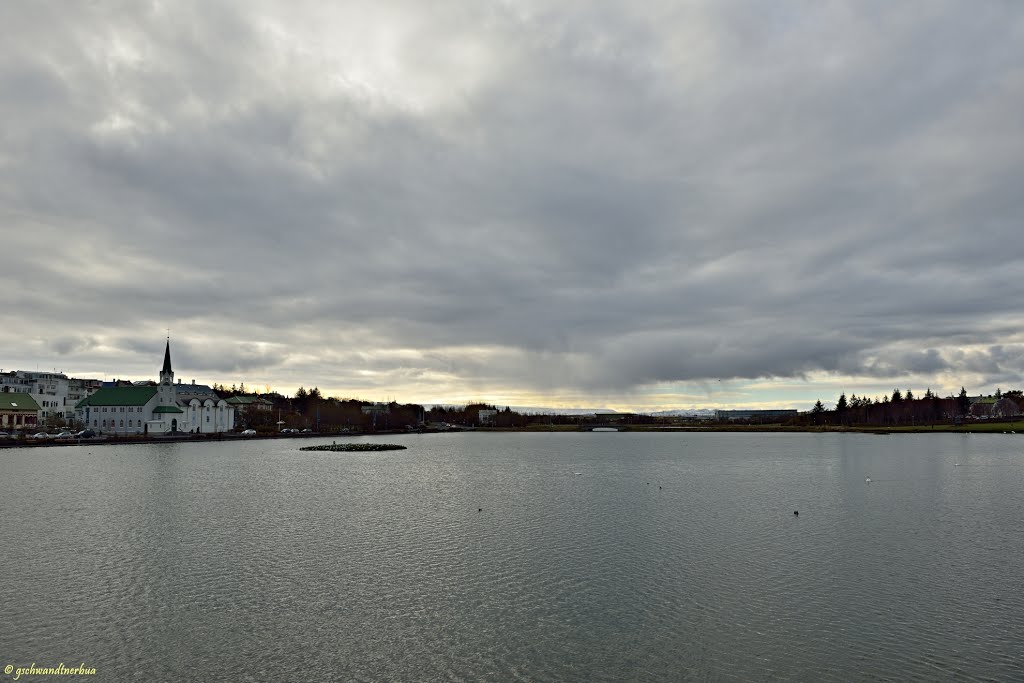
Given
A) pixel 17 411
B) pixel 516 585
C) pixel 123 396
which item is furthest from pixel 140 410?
pixel 516 585

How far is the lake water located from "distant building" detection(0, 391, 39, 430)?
137736 mm

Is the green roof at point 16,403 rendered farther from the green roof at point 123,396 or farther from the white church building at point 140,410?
the green roof at point 123,396

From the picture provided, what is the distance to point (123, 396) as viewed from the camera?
174 meters

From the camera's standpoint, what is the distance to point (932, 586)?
28625 mm

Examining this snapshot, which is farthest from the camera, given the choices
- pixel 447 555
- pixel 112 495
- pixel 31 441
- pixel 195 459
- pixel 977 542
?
pixel 31 441

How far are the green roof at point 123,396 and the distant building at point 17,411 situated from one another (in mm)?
13753

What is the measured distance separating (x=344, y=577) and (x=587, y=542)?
50.3ft

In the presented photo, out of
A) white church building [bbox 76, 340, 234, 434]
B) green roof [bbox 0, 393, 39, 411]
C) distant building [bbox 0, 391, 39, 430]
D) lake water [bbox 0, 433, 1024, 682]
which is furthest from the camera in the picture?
white church building [bbox 76, 340, 234, 434]

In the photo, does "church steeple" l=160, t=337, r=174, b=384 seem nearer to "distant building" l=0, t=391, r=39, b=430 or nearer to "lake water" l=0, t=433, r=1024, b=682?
"distant building" l=0, t=391, r=39, b=430

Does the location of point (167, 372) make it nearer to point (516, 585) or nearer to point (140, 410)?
point (140, 410)

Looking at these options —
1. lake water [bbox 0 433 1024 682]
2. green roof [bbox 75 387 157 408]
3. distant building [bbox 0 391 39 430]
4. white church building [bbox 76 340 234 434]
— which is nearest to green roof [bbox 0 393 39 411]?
distant building [bbox 0 391 39 430]

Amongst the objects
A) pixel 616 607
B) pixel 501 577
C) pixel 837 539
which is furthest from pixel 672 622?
pixel 837 539

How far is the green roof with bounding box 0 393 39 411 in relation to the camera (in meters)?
167

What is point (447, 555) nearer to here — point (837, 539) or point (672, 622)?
point (672, 622)
